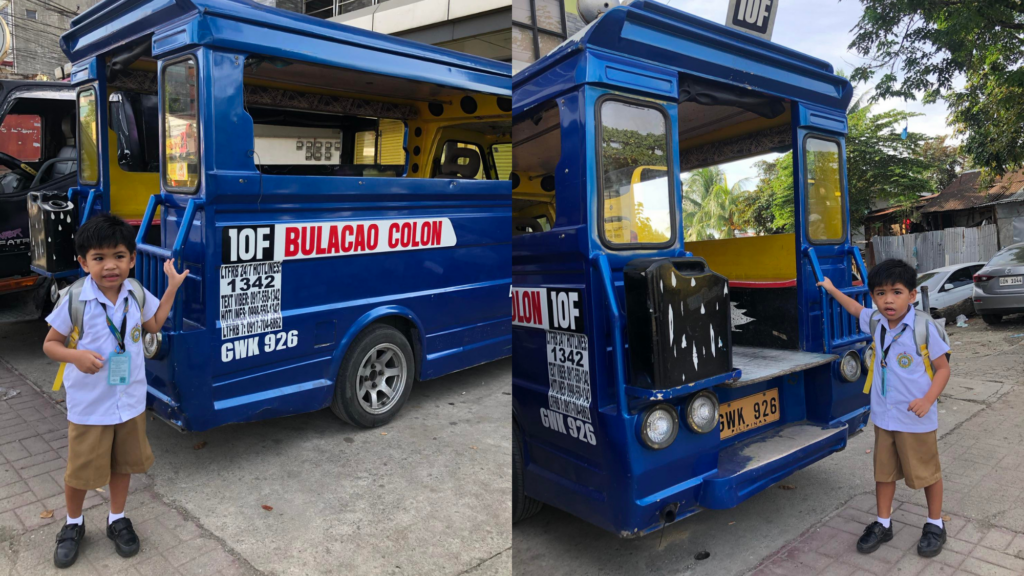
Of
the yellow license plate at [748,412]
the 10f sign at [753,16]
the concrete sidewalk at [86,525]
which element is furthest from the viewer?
the yellow license plate at [748,412]

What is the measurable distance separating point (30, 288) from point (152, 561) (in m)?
3.78

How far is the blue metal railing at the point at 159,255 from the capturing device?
9.04 ft

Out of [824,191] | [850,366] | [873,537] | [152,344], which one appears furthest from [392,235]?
[873,537]

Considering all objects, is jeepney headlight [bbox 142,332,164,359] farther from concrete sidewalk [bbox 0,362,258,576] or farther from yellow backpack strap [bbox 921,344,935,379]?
yellow backpack strap [bbox 921,344,935,379]

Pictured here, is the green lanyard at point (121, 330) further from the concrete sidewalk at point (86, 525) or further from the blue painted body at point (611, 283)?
the blue painted body at point (611, 283)

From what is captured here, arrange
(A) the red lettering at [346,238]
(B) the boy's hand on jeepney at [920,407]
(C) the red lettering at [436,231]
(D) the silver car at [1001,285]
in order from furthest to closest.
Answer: (C) the red lettering at [436,231]
(A) the red lettering at [346,238]
(B) the boy's hand on jeepney at [920,407]
(D) the silver car at [1001,285]

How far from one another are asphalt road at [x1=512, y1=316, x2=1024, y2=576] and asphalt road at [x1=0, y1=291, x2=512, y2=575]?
0.77 ft

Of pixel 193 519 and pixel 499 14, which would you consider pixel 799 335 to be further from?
pixel 193 519

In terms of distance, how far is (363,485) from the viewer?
9.62 ft

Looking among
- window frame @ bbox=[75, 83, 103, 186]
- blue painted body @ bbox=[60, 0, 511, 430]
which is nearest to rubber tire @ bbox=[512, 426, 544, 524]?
blue painted body @ bbox=[60, 0, 511, 430]

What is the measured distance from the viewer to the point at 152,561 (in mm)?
2293

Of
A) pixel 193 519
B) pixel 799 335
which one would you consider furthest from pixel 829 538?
pixel 193 519

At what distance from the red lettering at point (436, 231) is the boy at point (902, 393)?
Result: 2433 mm

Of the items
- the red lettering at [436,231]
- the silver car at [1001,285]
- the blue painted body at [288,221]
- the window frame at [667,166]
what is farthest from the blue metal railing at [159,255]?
the silver car at [1001,285]
